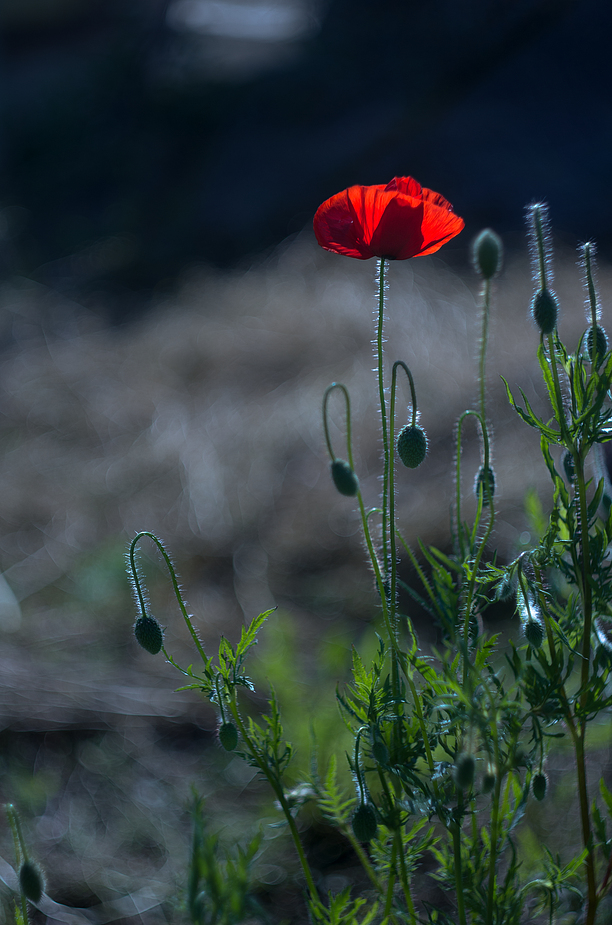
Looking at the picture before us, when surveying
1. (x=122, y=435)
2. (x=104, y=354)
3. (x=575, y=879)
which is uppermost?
(x=104, y=354)

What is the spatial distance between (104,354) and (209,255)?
5.32 ft

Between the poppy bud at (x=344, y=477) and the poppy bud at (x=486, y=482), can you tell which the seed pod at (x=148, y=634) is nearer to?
the poppy bud at (x=344, y=477)

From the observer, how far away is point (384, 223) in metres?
1.04

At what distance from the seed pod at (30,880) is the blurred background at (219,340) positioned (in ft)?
1.72

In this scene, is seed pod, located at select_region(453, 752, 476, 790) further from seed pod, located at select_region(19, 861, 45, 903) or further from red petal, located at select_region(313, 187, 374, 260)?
red petal, located at select_region(313, 187, 374, 260)

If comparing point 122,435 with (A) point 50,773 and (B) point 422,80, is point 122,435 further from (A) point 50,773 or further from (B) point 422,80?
(B) point 422,80

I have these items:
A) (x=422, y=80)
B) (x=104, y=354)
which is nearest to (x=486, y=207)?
(x=422, y=80)

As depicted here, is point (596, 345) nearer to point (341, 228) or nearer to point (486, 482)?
point (486, 482)

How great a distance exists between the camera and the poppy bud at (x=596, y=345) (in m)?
0.99

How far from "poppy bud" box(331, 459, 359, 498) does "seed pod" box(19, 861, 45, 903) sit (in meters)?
0.61

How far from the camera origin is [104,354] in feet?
15.1

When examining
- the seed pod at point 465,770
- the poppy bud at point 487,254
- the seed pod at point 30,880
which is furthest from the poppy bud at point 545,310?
the seed pod at point 30,880

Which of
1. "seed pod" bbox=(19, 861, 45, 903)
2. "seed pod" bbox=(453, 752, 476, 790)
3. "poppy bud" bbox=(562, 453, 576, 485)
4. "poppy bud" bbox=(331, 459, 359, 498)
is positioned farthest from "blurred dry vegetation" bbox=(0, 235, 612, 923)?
"seed pod" bbox=(19, 861, 45, 903)

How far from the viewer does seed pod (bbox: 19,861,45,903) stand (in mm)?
954
